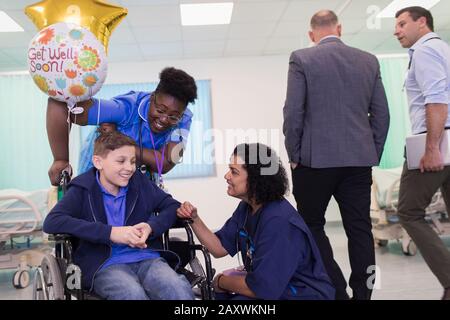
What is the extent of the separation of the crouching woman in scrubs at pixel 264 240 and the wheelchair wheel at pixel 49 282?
0.46 meters

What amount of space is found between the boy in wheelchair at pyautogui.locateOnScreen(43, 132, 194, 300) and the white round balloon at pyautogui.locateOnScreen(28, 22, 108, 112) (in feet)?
0.67

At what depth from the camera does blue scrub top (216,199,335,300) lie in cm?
125

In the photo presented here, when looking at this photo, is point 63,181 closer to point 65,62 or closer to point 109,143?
point 109,143

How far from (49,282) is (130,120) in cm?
71

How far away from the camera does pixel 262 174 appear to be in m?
1.45

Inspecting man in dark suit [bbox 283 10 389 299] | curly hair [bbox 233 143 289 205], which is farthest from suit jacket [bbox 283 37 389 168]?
curly hair [bbox 233 143 289 205]

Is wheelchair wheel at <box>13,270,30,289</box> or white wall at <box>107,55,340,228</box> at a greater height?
white wall at <box>107,55,340,228</box>

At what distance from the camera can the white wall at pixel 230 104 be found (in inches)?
227

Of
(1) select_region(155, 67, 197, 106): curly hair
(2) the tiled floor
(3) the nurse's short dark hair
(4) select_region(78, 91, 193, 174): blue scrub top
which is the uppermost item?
(1) select_region(155, 67, 197, 106): curly hair

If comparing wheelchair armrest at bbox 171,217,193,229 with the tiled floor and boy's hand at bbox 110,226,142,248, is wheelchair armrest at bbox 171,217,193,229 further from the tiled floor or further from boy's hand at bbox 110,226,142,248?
the tiled floor

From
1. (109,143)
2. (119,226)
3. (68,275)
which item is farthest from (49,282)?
(109,143)

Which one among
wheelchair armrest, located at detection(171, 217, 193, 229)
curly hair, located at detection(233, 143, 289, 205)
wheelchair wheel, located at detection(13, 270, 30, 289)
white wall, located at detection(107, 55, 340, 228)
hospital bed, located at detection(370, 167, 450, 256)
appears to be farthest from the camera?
white wall, located at detection(107, 55, 340, 228)

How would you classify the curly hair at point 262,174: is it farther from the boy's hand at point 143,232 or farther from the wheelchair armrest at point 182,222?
the boy's hand at point 143,232
